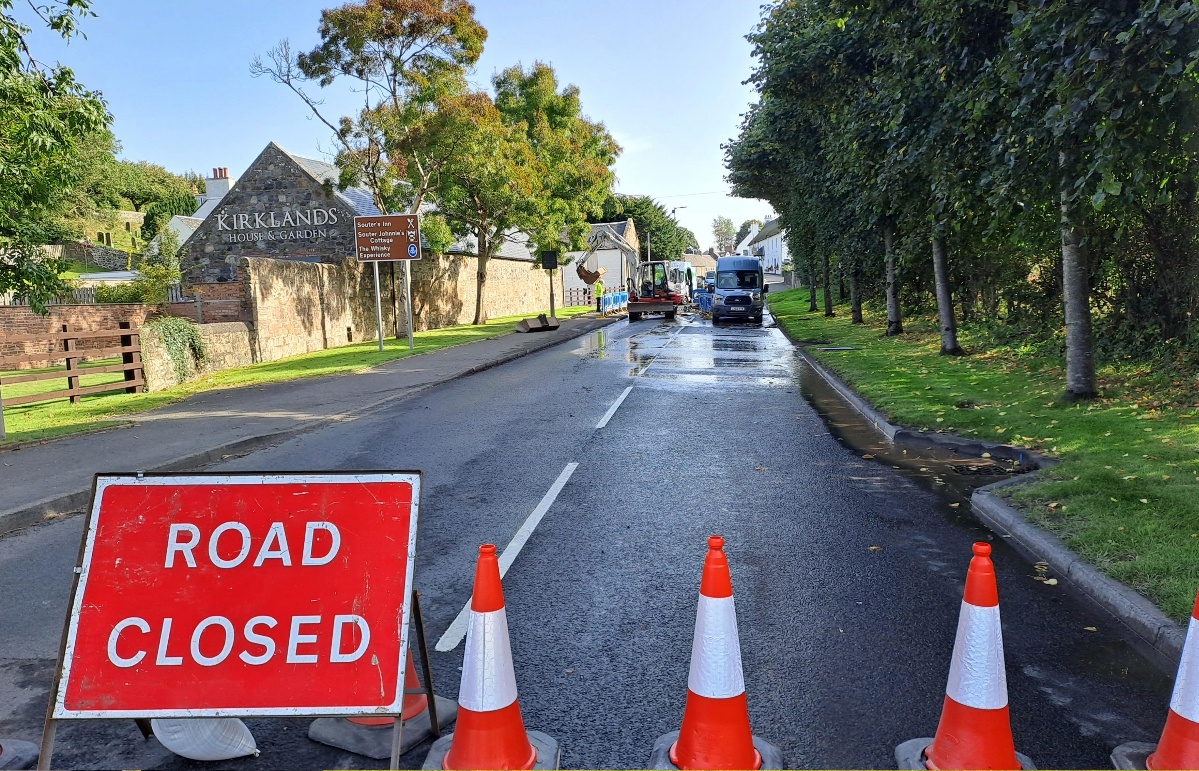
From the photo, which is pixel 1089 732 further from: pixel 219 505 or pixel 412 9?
pixel 412 9

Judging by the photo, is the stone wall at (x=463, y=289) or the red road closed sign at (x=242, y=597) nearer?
the red road closed sign at (x=242, y=597)

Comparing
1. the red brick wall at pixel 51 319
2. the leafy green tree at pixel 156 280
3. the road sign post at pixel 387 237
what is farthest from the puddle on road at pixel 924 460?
the leafy green tree at pixel 156 280

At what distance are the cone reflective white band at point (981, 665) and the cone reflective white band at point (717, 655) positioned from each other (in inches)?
32.8

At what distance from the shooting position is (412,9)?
24.2 meters

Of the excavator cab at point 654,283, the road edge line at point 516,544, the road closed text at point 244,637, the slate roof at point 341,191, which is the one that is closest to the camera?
the road closed text at point 244,637

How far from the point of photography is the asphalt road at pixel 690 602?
342cm

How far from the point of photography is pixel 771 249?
12256cm

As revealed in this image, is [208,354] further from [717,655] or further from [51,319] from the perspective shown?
[717,655]

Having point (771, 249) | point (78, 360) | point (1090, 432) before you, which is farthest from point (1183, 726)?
point (771, 249)

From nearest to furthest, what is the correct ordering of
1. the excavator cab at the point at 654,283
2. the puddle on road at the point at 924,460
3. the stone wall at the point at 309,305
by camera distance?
1. the puddle on road at the point at 924,460
2. the stone wall at the point at 309,305
3. the excavator cab at the point at 654,283

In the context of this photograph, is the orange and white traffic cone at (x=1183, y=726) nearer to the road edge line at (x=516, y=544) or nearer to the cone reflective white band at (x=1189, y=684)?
the cone reflective white band at (x=1189, y=684)

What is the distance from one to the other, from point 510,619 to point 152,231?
265 ft

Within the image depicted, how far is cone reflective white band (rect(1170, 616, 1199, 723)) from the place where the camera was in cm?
296

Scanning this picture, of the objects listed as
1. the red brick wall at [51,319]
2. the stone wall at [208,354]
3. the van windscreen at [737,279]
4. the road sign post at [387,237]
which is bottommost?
the stone wall at [208,354]
